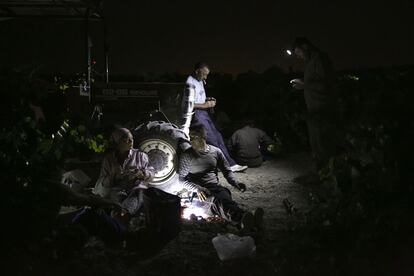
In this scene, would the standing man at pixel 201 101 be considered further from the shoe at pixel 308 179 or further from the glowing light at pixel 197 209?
the glowing light at pixel 197 209

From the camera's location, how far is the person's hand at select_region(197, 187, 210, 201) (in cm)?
702

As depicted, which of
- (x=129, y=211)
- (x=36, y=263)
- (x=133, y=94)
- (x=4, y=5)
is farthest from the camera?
(x=4, y=5)

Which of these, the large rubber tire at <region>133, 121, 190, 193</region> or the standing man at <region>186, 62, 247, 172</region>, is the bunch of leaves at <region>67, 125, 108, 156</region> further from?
the standing man at <region>186, 62, 247, 172</region>

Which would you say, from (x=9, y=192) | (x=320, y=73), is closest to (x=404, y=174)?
(x=9, y=192)

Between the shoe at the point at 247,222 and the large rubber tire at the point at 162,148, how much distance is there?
2.18 meters

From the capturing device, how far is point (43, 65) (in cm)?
447

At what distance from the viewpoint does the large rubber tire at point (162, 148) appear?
8.11m

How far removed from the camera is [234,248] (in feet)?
16.9

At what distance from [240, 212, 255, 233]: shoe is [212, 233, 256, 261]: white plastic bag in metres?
0.78

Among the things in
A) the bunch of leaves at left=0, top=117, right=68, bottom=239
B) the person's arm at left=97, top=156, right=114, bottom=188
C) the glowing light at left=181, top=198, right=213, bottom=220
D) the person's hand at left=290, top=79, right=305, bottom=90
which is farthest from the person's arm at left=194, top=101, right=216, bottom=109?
the bunch of leaves at left=0, top=117, right=68, bottom=239

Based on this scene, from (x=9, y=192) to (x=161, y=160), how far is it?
4.08 metres

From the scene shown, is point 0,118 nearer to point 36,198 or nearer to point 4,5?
point 36,198

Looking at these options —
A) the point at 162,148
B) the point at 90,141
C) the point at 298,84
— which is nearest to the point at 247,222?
the point at 162,148

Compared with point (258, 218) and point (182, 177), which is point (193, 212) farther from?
point (258, 218)
